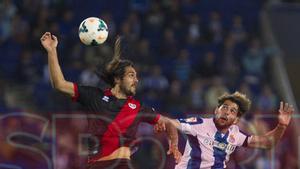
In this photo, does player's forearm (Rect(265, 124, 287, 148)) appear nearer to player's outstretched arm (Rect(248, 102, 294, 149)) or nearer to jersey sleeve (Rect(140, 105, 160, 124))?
player's outstretched arm (Rect(248, 102, 294, 149))

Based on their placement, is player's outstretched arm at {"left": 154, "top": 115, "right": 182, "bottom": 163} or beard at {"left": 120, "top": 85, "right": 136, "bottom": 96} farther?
player's outstretched arm at {"left": 154, "top": 115, "right": 182, "bottom": 163}

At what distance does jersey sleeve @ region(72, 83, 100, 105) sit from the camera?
7402mm

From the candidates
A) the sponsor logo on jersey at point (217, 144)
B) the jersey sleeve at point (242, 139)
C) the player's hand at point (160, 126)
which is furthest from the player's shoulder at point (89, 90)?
the jersey sleeve at point (242, 139)

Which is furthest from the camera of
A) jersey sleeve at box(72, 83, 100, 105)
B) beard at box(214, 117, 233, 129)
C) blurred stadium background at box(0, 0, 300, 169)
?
blurred stadium background at box(0, 0, 300, 169)

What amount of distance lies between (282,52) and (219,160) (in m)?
9.99

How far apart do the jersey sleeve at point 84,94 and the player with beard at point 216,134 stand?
1.11 m

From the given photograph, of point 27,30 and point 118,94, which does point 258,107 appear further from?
point 118,94

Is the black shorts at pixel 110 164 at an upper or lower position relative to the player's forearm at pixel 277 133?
lower

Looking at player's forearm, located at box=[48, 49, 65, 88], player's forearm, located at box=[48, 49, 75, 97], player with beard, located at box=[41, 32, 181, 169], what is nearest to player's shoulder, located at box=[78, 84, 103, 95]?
player with beard, located at box=[41, 32, 181, 169]

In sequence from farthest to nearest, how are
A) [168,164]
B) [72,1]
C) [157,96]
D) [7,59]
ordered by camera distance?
1. [72,1]
2. [7,59]
3. [157,96]
4. [168,164]

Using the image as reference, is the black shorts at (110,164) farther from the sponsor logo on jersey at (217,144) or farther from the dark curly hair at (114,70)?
the sponsor logo on jersey at (217,144)

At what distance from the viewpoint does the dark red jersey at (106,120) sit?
24.7ft

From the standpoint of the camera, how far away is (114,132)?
7.55 metres

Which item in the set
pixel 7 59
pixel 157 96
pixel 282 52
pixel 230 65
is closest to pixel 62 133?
pixel 157 96
